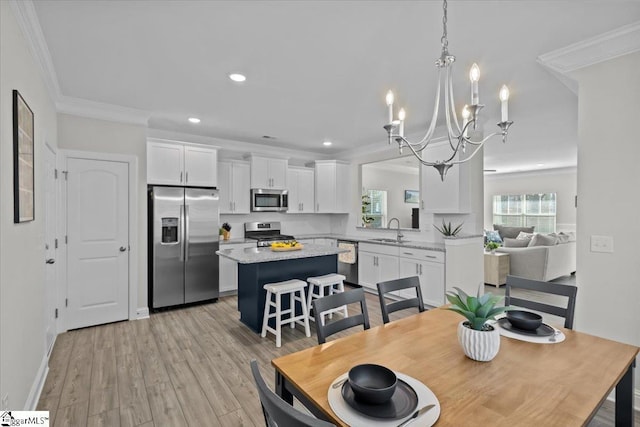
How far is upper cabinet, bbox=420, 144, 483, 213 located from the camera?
4508 mm

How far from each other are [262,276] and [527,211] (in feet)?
30.9

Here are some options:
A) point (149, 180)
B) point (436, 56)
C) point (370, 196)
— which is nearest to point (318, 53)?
point (436, 56)

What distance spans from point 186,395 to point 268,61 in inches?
107

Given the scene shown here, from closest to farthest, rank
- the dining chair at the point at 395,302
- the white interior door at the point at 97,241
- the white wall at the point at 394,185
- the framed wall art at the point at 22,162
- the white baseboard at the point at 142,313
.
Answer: the framed wall art at the point at 22,162
the dining chair at the point at 395,302
the white interior door at the point at 97,241
the white baseboard at the point at 142,313
the white wall at the point at 394,185

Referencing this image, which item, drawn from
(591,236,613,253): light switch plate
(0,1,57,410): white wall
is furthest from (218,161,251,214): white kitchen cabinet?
(591,236,613,253): light switch plate

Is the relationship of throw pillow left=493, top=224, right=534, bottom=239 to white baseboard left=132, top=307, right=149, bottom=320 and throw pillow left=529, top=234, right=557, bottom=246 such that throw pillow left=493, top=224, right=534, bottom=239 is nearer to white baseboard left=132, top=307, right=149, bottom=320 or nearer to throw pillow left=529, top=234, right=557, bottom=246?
throw pillow left=529, top=234, right=557, bottom=246

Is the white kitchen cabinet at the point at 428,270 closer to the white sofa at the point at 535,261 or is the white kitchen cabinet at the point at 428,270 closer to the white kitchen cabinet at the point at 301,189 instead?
the white kitchen cabinet at the point at 301,189

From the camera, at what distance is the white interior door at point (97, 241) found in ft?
12.0

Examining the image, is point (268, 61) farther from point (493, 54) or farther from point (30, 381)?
point (30, 381)

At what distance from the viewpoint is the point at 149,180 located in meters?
4.40

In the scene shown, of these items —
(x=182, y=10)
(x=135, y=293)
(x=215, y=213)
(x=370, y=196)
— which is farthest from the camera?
(x=370, y=196)

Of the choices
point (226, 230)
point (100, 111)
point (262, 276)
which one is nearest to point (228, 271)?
point (226, 230)

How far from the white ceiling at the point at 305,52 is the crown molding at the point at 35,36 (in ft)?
0.14

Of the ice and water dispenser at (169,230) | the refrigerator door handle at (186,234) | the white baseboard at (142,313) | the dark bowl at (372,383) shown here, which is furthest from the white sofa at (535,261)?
the white baseboard at (142,313)
